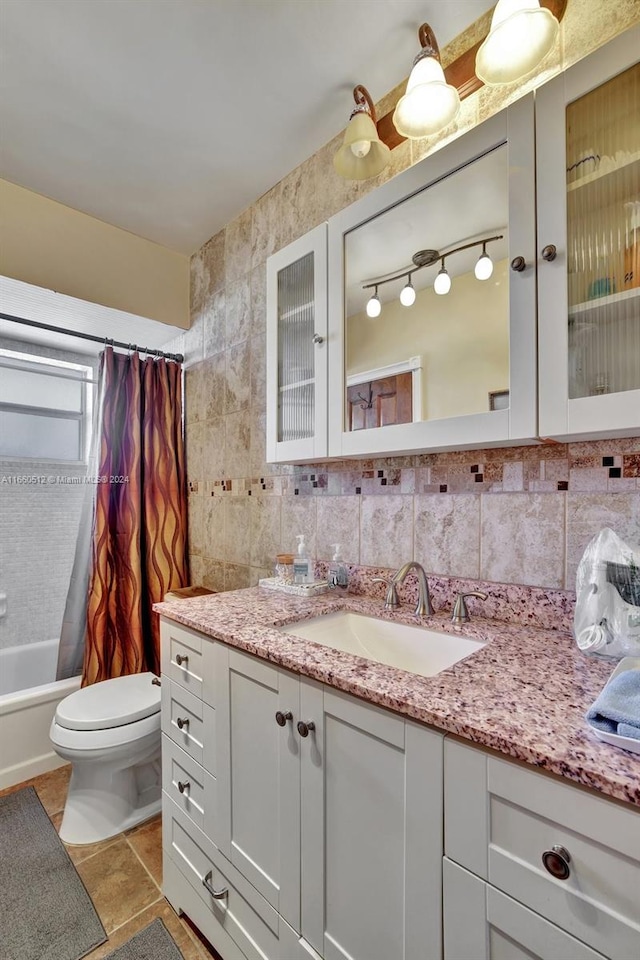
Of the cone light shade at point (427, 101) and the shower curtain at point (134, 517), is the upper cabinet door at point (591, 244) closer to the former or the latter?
the cone light shade at point (427, 101)

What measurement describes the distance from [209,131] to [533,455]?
5.53 ft

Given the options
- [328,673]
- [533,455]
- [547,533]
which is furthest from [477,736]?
[533,455]

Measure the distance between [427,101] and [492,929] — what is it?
1731mm

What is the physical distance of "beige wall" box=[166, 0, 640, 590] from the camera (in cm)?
108

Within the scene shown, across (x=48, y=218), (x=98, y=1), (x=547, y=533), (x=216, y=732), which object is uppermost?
(x=98, y=1)

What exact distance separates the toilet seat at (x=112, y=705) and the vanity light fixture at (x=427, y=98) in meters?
2.13

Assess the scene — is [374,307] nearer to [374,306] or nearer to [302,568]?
[374,306]

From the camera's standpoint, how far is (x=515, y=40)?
1020 millimetres

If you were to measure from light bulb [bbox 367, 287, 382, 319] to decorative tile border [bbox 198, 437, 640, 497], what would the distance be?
0.45 m

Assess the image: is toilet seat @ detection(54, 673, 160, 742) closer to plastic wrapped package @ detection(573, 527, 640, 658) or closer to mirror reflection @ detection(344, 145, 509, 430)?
mirror reflection @ detection(344, 145, 509, 430)

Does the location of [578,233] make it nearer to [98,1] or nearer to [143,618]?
[98,1]

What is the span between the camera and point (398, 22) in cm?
128

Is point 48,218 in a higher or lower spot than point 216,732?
higher

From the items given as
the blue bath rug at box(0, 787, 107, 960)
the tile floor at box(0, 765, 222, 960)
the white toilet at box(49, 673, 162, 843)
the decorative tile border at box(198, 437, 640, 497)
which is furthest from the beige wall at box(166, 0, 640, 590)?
the blue bath rug at box(0, 787, 107, 960)
